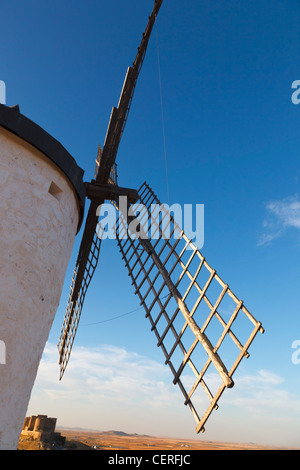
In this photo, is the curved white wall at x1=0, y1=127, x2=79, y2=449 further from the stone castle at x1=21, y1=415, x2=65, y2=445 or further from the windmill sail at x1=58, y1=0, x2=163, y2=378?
the stone castle at x1=21, y1=415, x2=65, y2=445

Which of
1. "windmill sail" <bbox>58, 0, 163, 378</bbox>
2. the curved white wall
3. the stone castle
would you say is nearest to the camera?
the curved white wall

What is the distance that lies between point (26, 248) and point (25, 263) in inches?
6.7

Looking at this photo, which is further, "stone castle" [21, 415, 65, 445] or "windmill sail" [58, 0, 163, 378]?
"stone castle" [21, 415, 65, 445]

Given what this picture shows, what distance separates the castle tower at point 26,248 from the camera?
2.95 meters

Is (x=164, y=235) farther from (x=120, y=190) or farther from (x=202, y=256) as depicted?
(x=120, y=190)

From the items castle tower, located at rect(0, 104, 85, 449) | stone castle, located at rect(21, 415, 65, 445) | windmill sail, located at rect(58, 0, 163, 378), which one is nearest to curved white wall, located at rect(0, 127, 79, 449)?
castle tower, located at rect(0, 104, 85, 449)

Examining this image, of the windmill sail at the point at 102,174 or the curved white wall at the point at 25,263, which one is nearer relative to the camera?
the curved white wall at the point at 25,263

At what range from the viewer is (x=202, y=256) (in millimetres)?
5082

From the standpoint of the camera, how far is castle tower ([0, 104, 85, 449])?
9.68ft

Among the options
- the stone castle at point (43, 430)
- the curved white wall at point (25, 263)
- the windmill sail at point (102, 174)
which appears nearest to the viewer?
the curved white wall at point (25, 263)

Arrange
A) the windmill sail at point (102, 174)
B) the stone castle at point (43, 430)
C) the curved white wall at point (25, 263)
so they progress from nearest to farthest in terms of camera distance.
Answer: the curved white wall at point (25, 263) < the windmill sail at point (102, 174) < the stone castle at point (43, 430)

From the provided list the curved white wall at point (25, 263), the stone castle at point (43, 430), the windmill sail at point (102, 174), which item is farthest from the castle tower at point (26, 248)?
the stone castle at point (43, 430)

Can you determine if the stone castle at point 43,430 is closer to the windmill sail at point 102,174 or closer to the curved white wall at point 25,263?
the windmill sail at point 102,174
